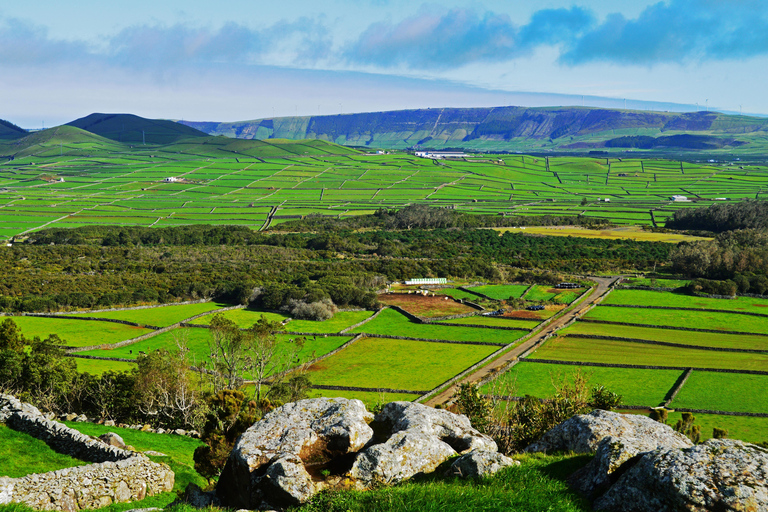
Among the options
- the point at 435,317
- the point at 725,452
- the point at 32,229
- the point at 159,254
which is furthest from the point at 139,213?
the point at 725,452

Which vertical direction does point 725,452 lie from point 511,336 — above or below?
above

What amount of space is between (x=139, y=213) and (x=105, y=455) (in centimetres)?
17167

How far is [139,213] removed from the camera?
178375mm

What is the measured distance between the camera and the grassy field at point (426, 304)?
7284 cm

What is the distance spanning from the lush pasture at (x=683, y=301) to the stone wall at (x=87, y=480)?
68350mm

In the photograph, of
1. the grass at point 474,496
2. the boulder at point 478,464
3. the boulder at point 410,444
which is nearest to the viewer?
the grass at point 474,496

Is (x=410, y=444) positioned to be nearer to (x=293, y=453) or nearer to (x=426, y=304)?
(x=293, y=453)

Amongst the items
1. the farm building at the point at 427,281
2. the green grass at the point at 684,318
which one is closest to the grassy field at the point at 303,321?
the farm building at the point at 427,281

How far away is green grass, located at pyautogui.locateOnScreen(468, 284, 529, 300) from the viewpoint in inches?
3261

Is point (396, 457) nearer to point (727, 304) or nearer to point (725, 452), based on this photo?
point (725, 452)

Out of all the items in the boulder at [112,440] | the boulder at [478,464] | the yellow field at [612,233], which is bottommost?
the boulder at [112,440]

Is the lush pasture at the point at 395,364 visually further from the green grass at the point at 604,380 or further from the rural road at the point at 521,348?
the green grass at the point at 604,380

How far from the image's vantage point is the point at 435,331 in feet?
213

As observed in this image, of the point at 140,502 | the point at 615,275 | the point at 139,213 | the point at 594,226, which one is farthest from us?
the point at 139,213
